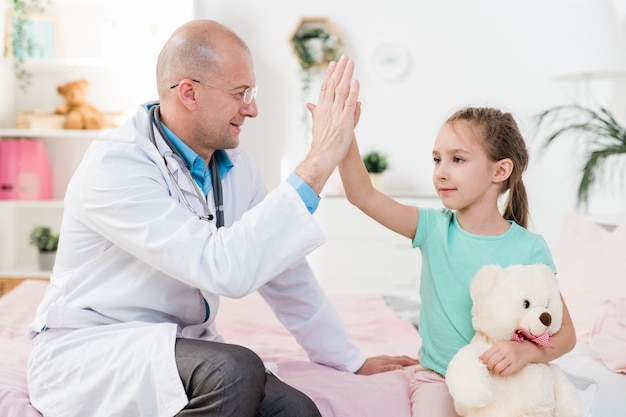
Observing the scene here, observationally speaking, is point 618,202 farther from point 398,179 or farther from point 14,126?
point 14,126

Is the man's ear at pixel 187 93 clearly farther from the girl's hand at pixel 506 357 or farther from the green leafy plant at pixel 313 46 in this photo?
the green leafy plant at pixel 313 46

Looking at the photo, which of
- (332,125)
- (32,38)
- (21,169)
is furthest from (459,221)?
(32,38)

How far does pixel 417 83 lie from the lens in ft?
16.4

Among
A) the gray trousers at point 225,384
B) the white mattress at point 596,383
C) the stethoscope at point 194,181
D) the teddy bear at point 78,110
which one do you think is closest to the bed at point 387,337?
the white mattress at point 596,383

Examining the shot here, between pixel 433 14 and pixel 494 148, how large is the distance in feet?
11.4

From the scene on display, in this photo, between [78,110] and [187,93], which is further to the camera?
[78,110]

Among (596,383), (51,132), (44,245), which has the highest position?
(51,132)

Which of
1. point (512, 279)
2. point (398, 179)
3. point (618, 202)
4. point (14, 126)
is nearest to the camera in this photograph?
point (512, 279)

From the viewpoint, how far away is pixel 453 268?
1.68 m

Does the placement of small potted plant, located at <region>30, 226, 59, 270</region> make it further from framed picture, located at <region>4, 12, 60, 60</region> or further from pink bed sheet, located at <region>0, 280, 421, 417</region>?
pink bed sheet, located at <region>0, 280, 421, 417</region>

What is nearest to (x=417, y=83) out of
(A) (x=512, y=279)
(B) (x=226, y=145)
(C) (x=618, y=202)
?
(C) (x=618, y=202)

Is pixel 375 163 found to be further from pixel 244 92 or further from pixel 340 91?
pixel 340 91

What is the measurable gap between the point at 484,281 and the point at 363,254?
2.96 metres

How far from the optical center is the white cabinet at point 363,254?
14.6 feet
